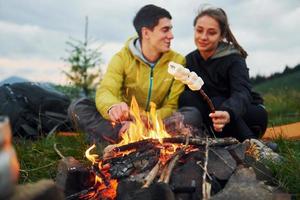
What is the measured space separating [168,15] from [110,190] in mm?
2556

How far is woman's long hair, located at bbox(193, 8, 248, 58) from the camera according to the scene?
207 inches

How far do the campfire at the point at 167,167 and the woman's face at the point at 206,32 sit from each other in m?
1.73

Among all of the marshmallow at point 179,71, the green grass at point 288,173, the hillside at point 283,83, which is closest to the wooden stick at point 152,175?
the marshmallow at point 179,71

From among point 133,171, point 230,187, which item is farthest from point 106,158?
point 230,187

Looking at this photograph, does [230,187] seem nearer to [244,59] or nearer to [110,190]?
[110,190]

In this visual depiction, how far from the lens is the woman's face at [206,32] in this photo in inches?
204

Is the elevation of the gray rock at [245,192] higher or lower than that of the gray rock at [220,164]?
lower

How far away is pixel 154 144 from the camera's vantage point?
359cm

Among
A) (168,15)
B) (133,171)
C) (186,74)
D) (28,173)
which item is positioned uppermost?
(168,15)

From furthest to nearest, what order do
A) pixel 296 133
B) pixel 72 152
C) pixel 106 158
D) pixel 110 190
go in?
pixel 296 133 < pixel 72 152 < pixel 106 158 < pixel 110 190

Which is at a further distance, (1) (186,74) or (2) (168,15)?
(2) (168,15)

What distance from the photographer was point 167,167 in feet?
10.8

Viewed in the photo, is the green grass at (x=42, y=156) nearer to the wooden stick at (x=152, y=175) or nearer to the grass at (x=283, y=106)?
the wooden stick at (x=152, y=175)

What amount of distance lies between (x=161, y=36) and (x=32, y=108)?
2.70m
